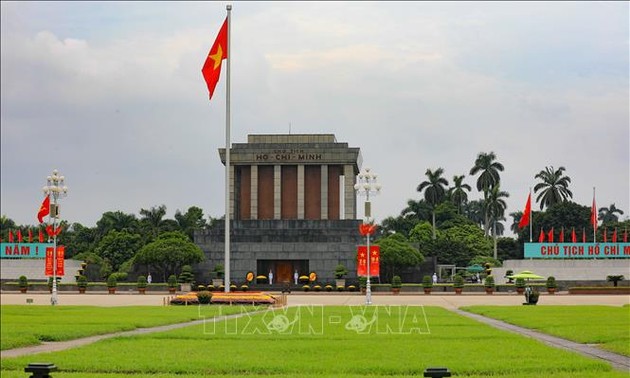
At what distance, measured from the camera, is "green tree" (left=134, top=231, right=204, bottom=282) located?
2931 inches

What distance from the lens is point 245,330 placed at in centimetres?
2614

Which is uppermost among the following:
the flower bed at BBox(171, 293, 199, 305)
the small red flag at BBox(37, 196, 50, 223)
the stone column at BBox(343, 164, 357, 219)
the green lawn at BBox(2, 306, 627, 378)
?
the stone column at BBox(343, 164, 357, 219)

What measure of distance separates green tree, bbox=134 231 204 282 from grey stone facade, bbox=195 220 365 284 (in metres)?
2.96

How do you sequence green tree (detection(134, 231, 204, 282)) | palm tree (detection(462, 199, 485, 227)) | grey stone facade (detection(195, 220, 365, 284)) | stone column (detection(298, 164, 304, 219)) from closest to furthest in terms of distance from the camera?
1. green tree (detection(134, 231, 204, 282))
2. grey stone facade (detection(195, 220, 365, 284))
3. stone column (detection(298, 164, 304, 219))
4. palm tree (detection(462, 199, 485, 227))

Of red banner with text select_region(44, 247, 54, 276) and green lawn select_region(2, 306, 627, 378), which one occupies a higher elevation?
red banner with text select_region(44, 247, 54, 276)

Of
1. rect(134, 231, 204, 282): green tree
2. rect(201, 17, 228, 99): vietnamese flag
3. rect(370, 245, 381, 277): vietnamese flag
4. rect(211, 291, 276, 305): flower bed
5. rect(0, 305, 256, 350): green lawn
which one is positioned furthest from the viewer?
rect(134, 231, 204, 282): green tree

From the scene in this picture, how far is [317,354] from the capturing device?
18891 millimetres

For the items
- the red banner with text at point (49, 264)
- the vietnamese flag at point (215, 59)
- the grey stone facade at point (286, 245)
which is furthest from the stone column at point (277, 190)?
the vietnamese flag at point (215, 59)

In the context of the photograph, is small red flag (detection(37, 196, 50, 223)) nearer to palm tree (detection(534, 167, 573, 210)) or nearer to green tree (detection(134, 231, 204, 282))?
green tree (detection(134, 231, 204, 282))

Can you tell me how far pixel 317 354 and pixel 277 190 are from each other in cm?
6492

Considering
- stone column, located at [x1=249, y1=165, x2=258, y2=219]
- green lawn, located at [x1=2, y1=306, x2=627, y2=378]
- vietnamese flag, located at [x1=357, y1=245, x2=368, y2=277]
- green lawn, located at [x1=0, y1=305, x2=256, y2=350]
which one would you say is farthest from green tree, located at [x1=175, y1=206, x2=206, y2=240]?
green lawn, located at [x1=2, y1=306, x2=627, y2=378]

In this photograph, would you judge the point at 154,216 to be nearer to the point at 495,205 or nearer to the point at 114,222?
the point at 114,222

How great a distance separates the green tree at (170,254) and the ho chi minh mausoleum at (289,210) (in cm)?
325

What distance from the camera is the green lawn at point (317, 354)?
16.0 metres
